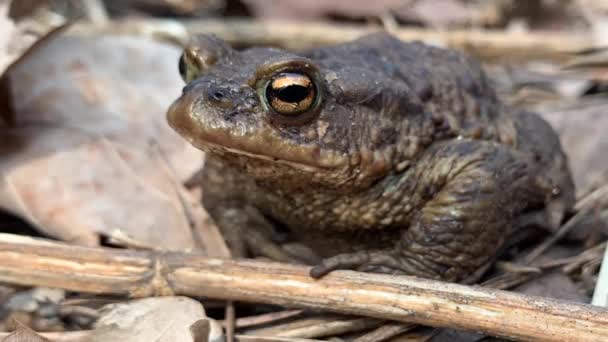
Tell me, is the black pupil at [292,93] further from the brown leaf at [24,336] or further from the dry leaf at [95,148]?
→ the brown leaf at [24,336]

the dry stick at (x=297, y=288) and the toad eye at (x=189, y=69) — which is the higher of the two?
the toad eye at (x=189, y=69)

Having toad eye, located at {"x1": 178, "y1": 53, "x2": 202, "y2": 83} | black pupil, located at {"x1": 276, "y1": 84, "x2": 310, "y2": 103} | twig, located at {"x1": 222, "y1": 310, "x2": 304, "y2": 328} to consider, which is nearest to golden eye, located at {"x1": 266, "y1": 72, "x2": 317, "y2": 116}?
black pupil, located at {"x1": 276, "y1": 84, "x2": 310, "y2": 103}

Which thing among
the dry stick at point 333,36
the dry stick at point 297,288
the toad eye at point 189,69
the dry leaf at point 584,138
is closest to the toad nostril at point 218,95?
the toad eye at point 189,69

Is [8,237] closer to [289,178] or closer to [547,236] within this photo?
[289,178]

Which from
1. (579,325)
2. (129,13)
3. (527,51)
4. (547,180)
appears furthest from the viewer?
(129,13)

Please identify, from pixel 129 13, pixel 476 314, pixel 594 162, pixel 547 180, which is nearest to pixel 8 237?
pixel 476 314

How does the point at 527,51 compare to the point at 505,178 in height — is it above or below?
above

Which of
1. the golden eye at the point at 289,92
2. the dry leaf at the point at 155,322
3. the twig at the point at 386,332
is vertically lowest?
the dry leaf at the point at 155,322
